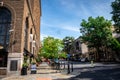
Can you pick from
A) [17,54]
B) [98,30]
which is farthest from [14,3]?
[98,30]

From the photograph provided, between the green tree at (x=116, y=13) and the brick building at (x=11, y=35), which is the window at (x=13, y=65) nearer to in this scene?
the brick building at (x=11, y=35)

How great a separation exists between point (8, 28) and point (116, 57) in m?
41.0

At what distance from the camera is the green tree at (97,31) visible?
58.4 metres

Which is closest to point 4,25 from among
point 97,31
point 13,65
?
point 13,65

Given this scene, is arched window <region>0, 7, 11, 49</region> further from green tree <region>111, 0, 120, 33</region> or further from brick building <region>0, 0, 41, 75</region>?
green tree <region>111, 0, 120, 33</region>

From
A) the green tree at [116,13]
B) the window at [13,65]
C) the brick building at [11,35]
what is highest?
the green tree at [116,13]

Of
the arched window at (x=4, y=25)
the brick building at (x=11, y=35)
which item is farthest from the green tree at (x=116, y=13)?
the arched window at (x=4, y=25)

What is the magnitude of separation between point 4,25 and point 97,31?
40900 mm

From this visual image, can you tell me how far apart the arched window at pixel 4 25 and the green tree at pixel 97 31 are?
130ft

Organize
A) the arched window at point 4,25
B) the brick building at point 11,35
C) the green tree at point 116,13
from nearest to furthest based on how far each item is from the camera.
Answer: the brick building at point 11,35, the arched window at point 4,25, the green tree at point 116,13

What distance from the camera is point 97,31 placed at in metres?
59.0

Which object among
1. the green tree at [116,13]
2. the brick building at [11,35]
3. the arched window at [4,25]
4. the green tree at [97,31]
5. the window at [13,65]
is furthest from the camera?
the green tree at [97,31]

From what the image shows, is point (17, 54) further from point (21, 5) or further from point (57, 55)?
point (57, 55)

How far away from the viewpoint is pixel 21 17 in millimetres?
22844
